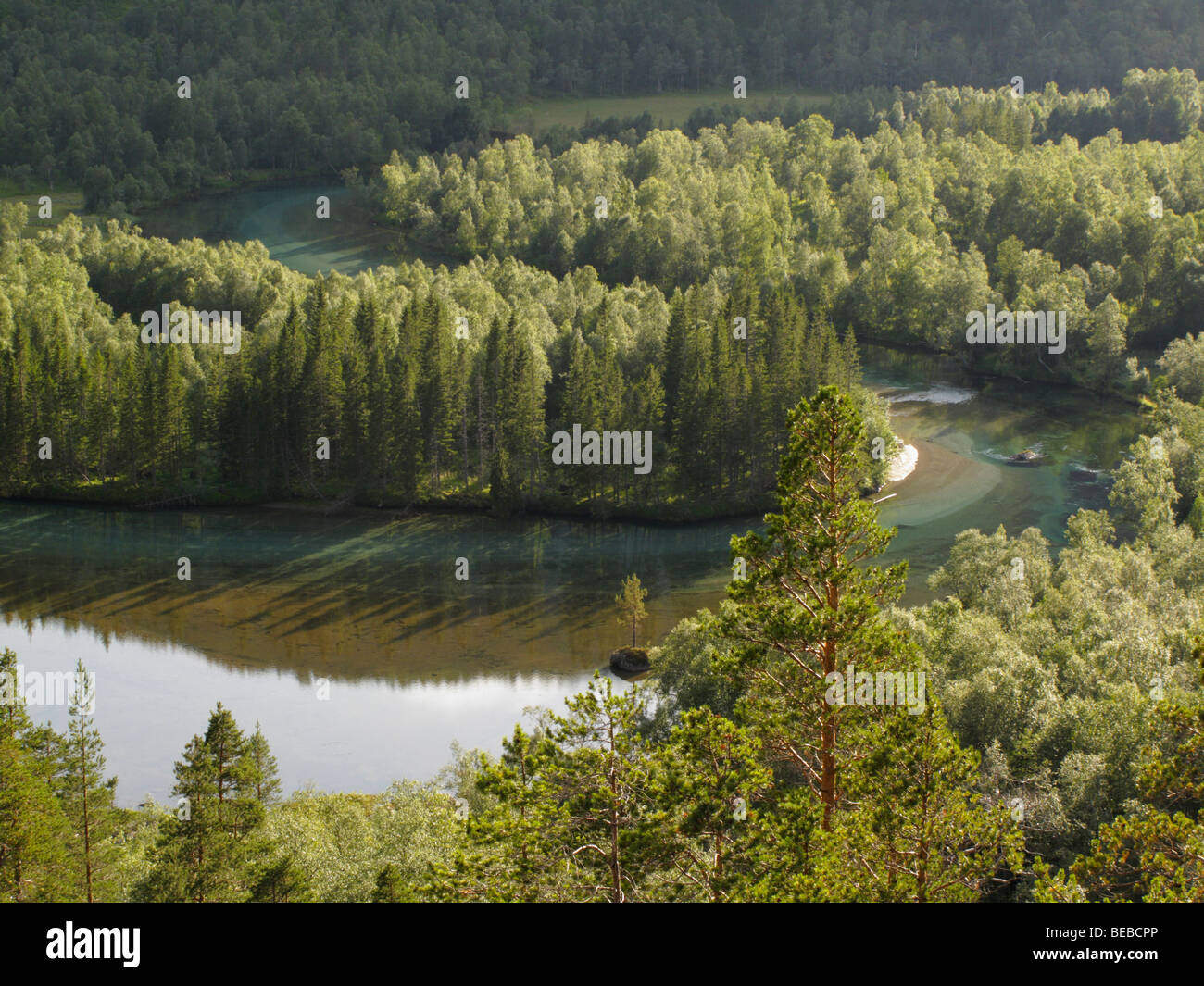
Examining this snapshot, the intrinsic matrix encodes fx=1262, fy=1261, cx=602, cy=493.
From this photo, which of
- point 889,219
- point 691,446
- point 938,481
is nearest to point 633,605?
point 691,446

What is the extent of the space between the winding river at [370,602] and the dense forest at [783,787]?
9.14 metres

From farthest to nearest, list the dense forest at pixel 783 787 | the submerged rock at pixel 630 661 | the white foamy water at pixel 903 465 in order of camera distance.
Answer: the white foamy water at pixel 903 465 < the submerged rock at pixel 630 661 < the dense forest at pixel 783 787

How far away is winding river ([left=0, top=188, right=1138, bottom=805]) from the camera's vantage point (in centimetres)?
6088

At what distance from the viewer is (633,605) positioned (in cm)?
6931

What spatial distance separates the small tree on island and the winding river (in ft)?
3.03

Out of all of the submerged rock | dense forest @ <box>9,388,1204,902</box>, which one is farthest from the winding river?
dense forest @ <box>9,388,1204,902</box>

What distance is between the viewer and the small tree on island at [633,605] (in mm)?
69250

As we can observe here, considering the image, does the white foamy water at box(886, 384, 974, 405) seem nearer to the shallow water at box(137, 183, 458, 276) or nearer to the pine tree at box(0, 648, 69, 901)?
the shallow water at box(137, 183, 458, 276)

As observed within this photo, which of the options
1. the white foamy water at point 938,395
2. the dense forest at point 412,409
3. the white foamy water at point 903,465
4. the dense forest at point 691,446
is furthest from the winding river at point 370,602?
the white foamy water at point 938,395

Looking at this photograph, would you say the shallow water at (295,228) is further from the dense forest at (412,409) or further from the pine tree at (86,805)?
the pine tree at (86,805)

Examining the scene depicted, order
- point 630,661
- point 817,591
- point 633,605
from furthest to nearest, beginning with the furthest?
point 633,605
point 630,661
point 817,591

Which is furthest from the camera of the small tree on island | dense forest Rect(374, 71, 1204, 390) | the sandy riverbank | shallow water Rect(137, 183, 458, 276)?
shallow water Rect(137, 183, 458, 276)

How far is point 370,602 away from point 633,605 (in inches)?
687

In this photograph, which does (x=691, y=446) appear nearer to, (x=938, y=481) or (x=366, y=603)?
(x=938, y=481)
